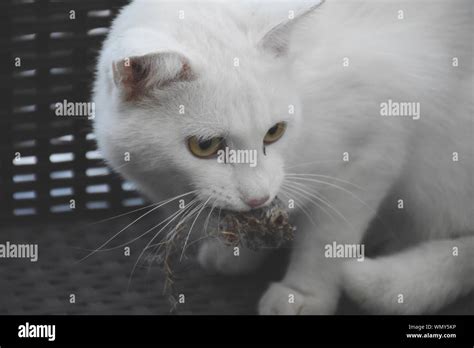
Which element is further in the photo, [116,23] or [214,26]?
[116,23]

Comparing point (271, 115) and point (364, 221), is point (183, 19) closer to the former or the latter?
point (271, 115)

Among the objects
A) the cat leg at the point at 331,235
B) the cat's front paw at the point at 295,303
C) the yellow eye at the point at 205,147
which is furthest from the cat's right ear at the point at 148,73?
the cat's front paw at the point at 295,303

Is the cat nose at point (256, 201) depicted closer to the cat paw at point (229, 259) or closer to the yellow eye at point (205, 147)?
the yellow eye at point (205, 147)

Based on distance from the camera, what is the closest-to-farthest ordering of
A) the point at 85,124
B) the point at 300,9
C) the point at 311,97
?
the point at 300,9, the point at 311,97, the point at 85,124

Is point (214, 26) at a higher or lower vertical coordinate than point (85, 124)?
higher

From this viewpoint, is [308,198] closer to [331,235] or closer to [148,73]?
[331,235]

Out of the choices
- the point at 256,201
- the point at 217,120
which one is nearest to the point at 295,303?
the point at 256,201
